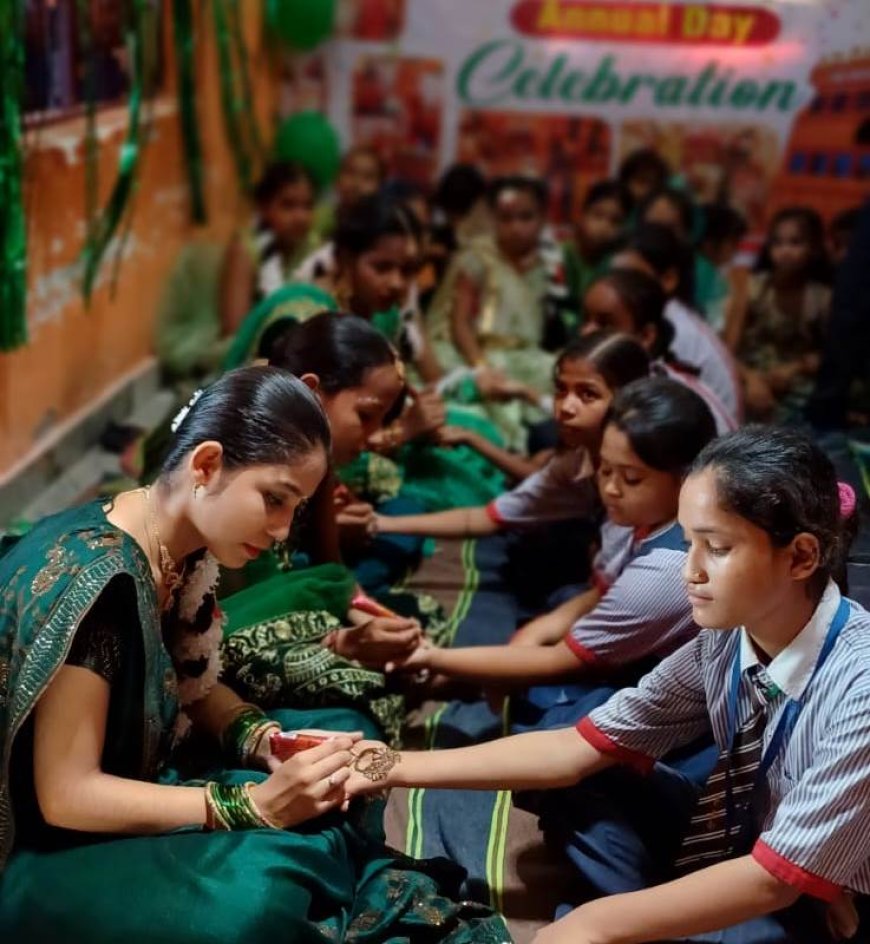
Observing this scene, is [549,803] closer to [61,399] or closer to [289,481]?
[289,481]

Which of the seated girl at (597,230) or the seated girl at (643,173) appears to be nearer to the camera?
the seated girl at (597,230)

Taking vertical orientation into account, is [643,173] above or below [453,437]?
above

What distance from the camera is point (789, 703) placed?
1.72 meters

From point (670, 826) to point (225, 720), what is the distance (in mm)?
691

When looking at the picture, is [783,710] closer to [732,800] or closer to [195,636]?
[732,800]

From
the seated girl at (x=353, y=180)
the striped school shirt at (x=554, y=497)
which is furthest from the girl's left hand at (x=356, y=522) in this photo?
the seated girl at (x=353, y=180)

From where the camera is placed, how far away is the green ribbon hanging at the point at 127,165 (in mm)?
3984

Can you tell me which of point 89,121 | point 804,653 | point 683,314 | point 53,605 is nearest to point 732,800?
point 804,653

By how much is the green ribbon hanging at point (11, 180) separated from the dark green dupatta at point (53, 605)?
171 cm

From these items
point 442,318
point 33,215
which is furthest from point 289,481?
point 442,318

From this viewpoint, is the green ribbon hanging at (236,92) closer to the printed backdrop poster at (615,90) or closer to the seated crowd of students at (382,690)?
the printed backdrop poster at (615,90)

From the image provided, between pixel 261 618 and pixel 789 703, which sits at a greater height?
pixel 789 703

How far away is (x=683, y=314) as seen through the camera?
3766mm

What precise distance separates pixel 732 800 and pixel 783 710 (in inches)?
8.3
